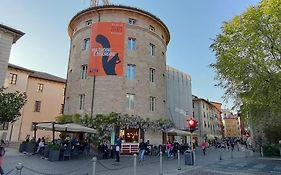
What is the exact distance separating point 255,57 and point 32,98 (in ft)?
124

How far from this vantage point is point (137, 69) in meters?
28.4

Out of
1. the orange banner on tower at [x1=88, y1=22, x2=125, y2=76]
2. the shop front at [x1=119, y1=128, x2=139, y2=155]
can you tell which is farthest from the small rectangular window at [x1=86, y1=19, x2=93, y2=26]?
the shop front at [x1=119, y1=128, x2=139, y2=155]

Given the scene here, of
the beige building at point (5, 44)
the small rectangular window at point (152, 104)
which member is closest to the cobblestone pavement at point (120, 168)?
the beige building at point (5, 44)

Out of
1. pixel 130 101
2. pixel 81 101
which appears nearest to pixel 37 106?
pixel 81 101

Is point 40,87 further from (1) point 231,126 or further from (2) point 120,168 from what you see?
(1) point 231,126

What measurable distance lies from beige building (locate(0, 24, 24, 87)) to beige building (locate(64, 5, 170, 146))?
7.16 m

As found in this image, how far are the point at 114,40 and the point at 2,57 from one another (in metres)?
11.9

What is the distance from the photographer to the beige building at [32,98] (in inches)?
1484

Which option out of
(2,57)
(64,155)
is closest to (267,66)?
(64,155)

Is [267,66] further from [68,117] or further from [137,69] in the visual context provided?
[68,117]

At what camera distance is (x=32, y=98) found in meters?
42.1

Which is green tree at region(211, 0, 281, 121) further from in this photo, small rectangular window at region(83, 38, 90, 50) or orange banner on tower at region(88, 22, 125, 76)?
small rectangular window at region(83, 38, 90, 50)

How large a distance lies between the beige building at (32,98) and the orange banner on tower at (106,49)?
16.3 metres

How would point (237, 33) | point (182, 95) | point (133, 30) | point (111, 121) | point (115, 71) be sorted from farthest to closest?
point (182, 95)
point (133, 30)
point (115, 71)
point (111, 121)
point (237, 33)
